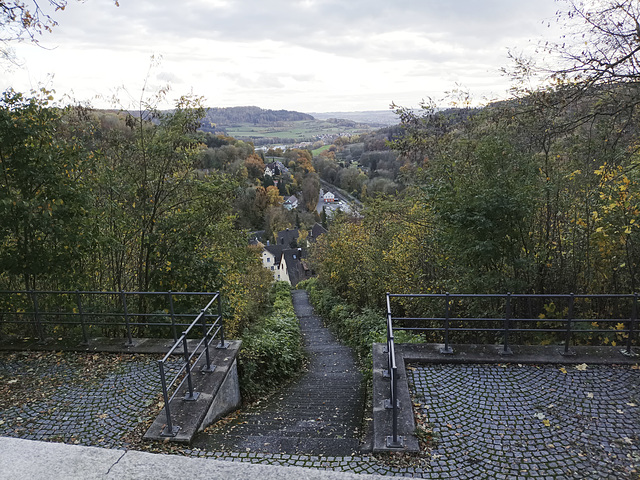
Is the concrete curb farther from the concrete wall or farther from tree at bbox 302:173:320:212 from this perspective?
tree at bbox 302:173:320:212

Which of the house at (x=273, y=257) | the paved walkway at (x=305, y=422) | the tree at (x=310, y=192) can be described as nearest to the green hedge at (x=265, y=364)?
the paved walkway at (x=305, y=422)

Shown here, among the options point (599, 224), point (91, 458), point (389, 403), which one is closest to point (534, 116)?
point (599, 224)

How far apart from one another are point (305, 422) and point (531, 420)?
9.58ft

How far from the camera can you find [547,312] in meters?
8.02

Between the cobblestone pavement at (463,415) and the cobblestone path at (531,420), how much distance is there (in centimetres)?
1

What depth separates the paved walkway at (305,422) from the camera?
4965 mm

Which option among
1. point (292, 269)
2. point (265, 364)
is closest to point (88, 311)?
point (265, 364)

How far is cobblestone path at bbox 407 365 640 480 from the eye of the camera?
4.25m

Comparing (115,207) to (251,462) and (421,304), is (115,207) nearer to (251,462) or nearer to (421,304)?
(251,462)

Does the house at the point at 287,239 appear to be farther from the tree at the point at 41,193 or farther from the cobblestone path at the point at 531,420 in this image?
the cobblestone path at the point at 531,420

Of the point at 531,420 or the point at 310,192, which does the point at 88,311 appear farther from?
the point at 310,192

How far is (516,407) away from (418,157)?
7261 mm

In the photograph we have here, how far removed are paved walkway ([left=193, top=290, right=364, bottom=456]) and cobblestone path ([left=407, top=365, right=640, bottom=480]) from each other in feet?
3.67

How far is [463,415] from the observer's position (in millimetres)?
5148
